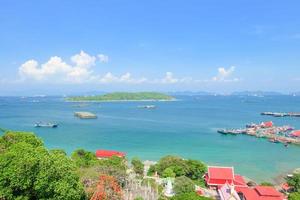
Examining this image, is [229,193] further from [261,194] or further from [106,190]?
[106,190]

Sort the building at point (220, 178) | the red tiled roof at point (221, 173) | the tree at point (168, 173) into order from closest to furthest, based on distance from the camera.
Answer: the building at point (220, 178) → the red tiled roof at point (221, 173) → the tree at point (168, 173)

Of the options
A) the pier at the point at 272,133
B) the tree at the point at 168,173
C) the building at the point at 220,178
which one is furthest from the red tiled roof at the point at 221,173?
the pier at the point at 272,133

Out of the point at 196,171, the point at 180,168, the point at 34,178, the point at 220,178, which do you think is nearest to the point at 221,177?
the point at 220,178

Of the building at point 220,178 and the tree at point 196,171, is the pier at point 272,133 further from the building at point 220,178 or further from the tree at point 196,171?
the building at point 220,178

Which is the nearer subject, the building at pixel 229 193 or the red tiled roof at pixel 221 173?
the building at pixel 229 193

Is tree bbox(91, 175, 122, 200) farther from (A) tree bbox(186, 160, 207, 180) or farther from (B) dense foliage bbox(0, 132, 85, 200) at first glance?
(A) tree bbox(186, 160, 207, 180)

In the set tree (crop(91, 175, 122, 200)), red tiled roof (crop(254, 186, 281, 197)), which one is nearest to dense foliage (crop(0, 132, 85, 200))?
tree (crop(91, 175, 122, 200))

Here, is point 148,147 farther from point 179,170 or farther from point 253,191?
point 253,191

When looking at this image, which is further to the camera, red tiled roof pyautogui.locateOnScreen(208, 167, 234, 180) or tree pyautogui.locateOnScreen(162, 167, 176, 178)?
tree pyautogui.locateOnScreen(162, 167, 176, 178)
